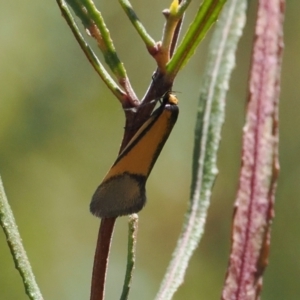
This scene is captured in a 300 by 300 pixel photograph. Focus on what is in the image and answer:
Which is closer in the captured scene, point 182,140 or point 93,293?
point 93,293

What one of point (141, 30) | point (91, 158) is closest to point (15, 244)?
point (141, 30)

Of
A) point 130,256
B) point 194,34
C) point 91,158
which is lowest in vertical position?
point 91,158

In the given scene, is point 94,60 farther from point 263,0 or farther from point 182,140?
point 182,140

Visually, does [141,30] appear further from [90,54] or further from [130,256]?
[130,256]

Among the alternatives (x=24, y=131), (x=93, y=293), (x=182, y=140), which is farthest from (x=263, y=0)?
(x=182, y=140)

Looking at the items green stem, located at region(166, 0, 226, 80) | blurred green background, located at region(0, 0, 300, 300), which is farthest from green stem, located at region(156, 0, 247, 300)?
blurred green background, located at region(0, 0, 300, 300)

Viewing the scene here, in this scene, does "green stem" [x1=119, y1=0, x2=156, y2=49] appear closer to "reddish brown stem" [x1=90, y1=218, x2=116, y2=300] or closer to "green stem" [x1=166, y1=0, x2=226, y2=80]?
"green stem" [x1=166, y1=0, x2=226, y2=80]
